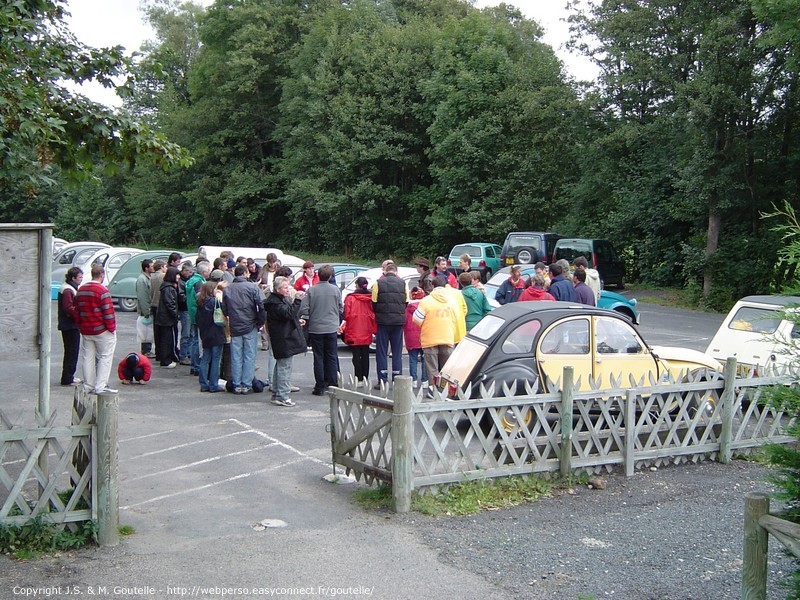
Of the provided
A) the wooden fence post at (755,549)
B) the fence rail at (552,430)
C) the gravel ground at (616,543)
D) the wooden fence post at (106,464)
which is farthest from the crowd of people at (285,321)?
the wooden fence post at (755,549)

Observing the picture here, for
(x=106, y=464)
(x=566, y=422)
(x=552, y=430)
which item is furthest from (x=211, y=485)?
(x=566, y=422)

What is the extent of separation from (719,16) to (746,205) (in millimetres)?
6247

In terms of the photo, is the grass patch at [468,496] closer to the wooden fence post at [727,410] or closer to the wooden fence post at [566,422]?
the wooden fence post at [566,422]

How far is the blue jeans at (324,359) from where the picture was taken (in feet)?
39.4

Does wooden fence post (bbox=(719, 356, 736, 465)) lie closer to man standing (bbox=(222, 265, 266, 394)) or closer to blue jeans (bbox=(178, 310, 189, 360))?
man standing (bbox=(222, 265, 266, 394))

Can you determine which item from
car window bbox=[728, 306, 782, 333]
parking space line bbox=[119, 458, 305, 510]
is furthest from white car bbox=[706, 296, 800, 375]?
parking space line bbox=[119, 458, 305, 510]

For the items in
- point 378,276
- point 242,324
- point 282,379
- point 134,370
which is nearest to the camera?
point 282,379

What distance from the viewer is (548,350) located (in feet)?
30.9

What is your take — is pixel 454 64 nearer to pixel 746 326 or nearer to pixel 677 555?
pixel 746 326

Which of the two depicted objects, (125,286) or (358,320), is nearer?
(358,320)

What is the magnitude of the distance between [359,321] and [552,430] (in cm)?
486

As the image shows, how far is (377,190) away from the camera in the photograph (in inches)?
1797

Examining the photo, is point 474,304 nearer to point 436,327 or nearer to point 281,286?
point 436,327

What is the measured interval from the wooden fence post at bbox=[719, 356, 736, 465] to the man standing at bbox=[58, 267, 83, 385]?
8.93m
